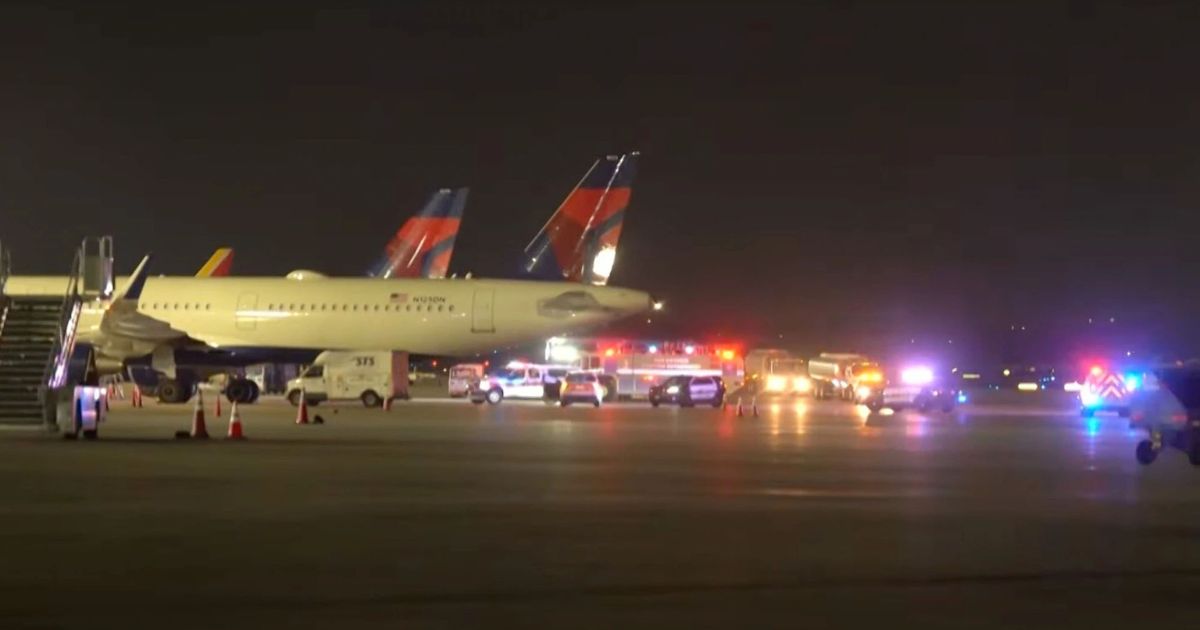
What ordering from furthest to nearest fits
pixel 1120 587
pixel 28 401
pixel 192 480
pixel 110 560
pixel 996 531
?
pixel 28 401 → pixel 192 480 → pixel 996 531 → pixel 110 560 → pixel 1120 587

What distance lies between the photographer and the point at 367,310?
57938mm

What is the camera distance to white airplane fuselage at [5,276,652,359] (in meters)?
56.0

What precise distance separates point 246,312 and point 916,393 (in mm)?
24857

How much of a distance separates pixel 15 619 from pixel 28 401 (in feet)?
64.8

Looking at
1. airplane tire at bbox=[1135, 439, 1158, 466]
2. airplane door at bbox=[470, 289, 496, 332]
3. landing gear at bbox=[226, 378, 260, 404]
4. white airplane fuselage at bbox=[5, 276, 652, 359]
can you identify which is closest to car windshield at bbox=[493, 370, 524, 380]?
white airplane fuselage at bbox=[5, 276, 652, 359]

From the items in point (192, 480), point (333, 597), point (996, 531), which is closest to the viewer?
point (333, 597)

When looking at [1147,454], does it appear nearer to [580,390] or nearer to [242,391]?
[580,390]

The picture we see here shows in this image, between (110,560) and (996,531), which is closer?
(110,560)

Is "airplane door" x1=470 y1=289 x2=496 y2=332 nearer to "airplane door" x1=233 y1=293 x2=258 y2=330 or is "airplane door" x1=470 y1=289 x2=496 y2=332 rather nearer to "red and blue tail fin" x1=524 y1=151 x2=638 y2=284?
"red and blue tail fin" x1=524 y1=151 x2=638 y2=284

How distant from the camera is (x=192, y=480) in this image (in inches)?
793

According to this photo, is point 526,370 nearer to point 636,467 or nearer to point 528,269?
point 528,269

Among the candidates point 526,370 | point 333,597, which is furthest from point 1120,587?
point 526,370

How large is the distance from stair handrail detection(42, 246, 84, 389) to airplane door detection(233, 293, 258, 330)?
2764 cm

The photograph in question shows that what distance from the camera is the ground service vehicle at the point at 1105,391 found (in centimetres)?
4769
